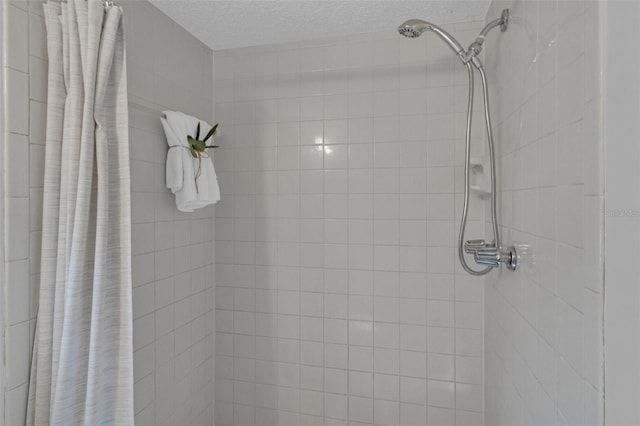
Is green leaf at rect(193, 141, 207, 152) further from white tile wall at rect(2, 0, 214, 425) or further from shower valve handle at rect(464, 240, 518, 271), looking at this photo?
shower valve handle at rect(464, 240, 518, 271)

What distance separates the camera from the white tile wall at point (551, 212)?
675 millimetres

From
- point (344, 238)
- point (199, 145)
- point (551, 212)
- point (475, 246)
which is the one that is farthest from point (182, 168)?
point (551, 212)

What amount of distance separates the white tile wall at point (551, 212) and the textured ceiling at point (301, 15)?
0.32 meters

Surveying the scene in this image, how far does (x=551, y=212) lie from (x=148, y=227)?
4.74 feet

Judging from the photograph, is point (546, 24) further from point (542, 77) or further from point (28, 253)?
point (28, 253)

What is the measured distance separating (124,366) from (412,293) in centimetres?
125

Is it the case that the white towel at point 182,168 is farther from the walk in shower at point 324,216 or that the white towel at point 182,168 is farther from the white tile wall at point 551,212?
the white tile wall at point 551,212

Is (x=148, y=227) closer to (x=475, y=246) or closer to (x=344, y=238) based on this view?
(x=344, y=238)

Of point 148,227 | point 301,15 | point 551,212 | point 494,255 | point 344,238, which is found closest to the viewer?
point 551,212

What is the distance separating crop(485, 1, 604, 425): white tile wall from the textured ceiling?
0.32 meters

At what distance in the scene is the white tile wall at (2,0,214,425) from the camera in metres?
1.00

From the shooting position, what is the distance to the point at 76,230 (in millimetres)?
1023

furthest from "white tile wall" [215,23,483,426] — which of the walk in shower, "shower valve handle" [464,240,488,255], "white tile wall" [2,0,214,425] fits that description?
"shower valve handle" [464,240,488,255]

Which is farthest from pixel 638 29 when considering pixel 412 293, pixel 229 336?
pixel 229 336
